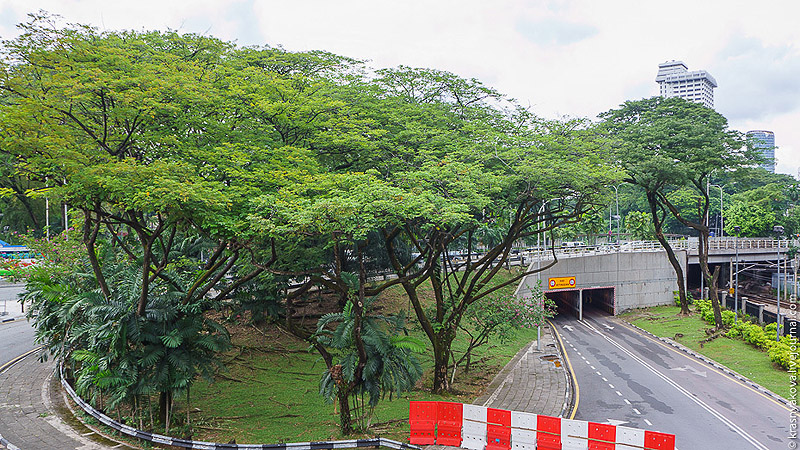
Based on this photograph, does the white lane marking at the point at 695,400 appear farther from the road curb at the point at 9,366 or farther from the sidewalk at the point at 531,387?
the road curb at the point at 9,366

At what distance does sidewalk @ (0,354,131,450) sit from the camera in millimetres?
14414

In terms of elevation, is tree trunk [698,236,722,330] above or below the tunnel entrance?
above

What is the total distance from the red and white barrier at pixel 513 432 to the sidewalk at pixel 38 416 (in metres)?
8.77

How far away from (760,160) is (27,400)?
40.9 m

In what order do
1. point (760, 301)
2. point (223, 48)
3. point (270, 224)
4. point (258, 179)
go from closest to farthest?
1. point (270, 224)
2. point (258, 179)
3. point (223, 48)
4. point (760, 301)

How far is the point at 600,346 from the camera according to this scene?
32.2m

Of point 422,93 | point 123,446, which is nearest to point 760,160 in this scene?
point 422,93

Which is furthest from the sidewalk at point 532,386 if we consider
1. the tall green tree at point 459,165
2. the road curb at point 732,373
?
the road curb at point 732,373

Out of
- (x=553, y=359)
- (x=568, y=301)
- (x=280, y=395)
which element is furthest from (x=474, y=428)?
(x=568, y=301)

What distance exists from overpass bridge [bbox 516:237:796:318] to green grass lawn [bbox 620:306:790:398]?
151 centimetres

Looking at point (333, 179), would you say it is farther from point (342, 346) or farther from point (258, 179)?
point (342, 346)

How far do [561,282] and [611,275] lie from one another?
211 inches

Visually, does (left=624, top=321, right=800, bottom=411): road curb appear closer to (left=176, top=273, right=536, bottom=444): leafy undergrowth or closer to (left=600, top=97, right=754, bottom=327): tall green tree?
(left=600, top=97, right=754, bottom=327): tall green tree

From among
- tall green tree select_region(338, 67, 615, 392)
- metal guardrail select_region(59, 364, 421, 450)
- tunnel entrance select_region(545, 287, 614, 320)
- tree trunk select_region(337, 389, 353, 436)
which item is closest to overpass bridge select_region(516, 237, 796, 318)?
tunnel entrance select_region(545, 287, 614, 320)
